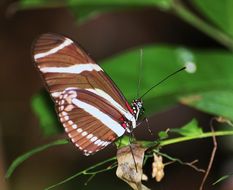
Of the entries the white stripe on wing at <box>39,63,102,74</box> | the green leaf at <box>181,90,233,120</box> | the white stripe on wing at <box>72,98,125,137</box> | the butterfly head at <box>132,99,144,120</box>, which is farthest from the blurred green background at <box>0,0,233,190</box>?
the white stripe on wing at <box>39,63,102,74</box>

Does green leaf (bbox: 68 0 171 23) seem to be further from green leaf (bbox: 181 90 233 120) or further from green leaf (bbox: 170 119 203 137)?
green leaf (bbox: 170 119 203 137)

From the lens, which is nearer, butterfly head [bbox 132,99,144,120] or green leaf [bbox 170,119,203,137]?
green leaf [bbox 170,119,203,137]

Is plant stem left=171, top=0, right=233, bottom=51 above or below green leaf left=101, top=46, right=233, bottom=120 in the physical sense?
above

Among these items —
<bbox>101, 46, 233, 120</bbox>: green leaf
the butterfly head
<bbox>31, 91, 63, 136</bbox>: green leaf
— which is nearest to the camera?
the butterfly head

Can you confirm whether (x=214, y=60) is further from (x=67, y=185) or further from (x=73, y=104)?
(x=67, y=185)

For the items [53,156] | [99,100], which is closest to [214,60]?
[99,100]

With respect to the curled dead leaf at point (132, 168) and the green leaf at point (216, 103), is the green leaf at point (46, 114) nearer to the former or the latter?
the green leaf at point (216, 103)

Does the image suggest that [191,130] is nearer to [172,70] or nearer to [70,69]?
[70,69]

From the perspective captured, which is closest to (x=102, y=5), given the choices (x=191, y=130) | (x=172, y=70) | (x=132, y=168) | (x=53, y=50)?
(x=172, y=70)

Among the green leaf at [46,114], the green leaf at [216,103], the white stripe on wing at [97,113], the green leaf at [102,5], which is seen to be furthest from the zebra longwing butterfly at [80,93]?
the green leaf at [102,5]
